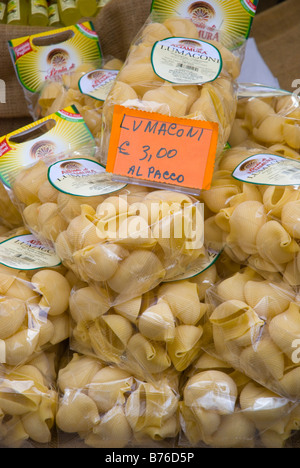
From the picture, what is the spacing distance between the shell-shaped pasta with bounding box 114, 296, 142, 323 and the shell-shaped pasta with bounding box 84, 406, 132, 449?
0.13 metres

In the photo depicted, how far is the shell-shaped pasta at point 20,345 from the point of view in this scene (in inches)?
27.5

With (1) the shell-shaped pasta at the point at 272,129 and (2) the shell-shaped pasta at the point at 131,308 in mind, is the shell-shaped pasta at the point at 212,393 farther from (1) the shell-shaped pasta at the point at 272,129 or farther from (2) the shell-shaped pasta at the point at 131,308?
(1) the shell-shaped pasta at the point at 272,129

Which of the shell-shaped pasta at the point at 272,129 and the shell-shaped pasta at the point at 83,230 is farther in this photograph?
the shell-shaped pasta at the point at 272,129

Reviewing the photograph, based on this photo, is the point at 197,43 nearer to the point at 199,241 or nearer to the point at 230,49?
the point at 230,49

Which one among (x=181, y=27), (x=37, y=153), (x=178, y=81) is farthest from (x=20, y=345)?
(x=181, y=27)

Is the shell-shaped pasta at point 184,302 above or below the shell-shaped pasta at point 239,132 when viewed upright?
below

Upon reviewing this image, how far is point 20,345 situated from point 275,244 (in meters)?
0.39

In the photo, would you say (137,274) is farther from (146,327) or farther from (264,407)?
(264,407)

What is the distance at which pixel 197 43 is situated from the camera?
35.7 inches

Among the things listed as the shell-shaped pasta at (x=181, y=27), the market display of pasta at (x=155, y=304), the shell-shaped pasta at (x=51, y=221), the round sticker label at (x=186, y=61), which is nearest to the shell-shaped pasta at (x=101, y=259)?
the market display of pasta at (x=155, y=304)

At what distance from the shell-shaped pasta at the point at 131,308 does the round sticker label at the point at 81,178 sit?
0.18 meters
